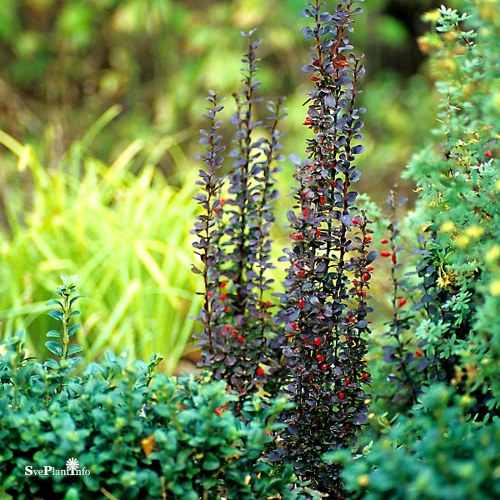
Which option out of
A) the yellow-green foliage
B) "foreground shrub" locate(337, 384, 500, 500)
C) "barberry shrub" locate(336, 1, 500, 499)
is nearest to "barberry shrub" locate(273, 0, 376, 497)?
"barberry shrub" locate(336, 1, 500, 499)

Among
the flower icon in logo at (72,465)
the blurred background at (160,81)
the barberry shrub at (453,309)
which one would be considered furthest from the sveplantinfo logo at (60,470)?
the blurred background at (160,81)

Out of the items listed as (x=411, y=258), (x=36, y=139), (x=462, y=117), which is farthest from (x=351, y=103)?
(x=36, y=139)

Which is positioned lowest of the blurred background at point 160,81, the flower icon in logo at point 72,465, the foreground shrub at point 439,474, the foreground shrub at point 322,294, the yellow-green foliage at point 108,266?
the foreground shrub at point 439,474

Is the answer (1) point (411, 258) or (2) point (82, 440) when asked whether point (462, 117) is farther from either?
(2) point (82, 440)

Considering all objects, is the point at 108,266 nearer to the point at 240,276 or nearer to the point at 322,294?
the point at 240,276

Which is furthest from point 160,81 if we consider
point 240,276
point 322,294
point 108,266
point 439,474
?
point 439,474

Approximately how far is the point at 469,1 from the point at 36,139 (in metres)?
4.99

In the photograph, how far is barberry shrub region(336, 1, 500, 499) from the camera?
4.08ft

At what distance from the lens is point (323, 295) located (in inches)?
75.0

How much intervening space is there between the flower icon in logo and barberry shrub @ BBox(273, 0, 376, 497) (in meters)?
0.59

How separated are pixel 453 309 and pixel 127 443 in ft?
2.87

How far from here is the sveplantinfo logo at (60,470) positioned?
1.49m

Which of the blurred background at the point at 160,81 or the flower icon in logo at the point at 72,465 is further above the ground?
the blurred background at the point at 160,81

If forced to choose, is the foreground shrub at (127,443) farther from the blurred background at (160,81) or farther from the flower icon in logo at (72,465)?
the blurred background at (160,81)
